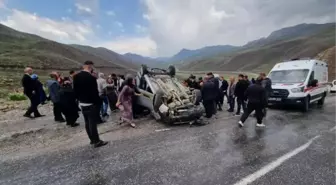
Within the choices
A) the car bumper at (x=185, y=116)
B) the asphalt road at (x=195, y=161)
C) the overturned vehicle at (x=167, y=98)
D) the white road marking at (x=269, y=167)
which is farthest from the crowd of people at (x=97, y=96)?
the white road marking at (x=269, y=167)

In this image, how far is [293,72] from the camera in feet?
40.4

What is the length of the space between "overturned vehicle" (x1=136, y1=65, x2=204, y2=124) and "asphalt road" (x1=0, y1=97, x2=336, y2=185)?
1.08m

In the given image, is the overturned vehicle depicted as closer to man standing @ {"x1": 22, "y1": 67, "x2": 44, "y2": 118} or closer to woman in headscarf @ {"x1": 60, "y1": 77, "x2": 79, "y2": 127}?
woman in headscarf @ {"x1": 60, "y1": 77, "x2": 79, "y2": 127}

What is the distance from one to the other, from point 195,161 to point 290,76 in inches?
359

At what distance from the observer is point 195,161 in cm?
523

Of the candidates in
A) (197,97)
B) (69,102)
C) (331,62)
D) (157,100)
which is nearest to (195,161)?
(157,100)

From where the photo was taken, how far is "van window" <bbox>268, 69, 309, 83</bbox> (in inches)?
466

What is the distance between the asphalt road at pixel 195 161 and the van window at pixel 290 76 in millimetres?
4570

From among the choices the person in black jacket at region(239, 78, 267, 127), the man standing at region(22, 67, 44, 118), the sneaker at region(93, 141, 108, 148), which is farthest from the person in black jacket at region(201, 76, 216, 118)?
the man standing at region(22, 67, 44, 118)

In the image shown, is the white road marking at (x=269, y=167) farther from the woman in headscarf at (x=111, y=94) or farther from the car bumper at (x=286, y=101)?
the woman in headscarf at (x=111, y=94)

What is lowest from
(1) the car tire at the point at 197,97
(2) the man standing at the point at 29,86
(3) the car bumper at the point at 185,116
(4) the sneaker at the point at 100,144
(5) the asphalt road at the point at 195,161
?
(5) the asphalt road at the point at 195,161

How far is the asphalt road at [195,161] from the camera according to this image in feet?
14.7

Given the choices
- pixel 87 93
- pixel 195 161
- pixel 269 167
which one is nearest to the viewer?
pixel 269 167

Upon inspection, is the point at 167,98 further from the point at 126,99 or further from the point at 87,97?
the point at 87,97
